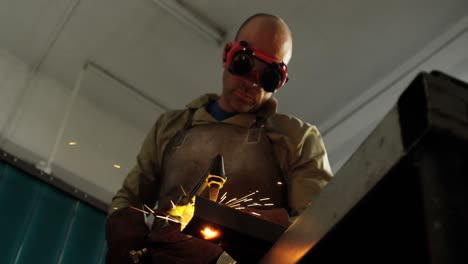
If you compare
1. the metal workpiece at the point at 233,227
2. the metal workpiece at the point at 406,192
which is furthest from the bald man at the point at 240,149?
the metal workpiece at the point at 406,192

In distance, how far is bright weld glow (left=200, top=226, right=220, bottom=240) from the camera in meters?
0.85

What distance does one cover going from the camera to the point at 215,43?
3066 mm

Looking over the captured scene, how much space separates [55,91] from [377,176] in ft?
10.0

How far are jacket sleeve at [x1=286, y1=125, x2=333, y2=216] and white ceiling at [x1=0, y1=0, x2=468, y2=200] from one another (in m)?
1.39

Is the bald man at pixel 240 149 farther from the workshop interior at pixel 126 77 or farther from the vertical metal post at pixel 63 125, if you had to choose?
the vertical metal post at pixel 63 125

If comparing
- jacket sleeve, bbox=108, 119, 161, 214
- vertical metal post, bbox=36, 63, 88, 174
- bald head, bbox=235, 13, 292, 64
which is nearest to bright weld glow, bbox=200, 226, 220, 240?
jacket sleeve, bbox=108, 119, 161, 214

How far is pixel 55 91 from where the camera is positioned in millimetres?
3377

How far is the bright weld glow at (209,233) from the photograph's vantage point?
854 millimetres

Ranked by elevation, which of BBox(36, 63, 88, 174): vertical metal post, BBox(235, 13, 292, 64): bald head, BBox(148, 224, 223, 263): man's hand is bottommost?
BBox(148, 224, 223, 263): man's hand

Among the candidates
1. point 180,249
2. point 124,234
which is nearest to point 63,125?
point 124,234

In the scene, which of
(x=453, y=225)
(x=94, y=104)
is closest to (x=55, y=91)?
(x=94, y=104)

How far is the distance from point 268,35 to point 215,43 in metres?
1.41

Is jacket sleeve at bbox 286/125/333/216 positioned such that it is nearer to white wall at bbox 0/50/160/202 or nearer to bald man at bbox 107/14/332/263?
bald man at bbox 107/14/332/263

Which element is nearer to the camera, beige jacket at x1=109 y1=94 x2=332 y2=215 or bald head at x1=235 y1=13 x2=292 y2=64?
beige jacket at x1=109 y1=94 x2=332 y2=215
